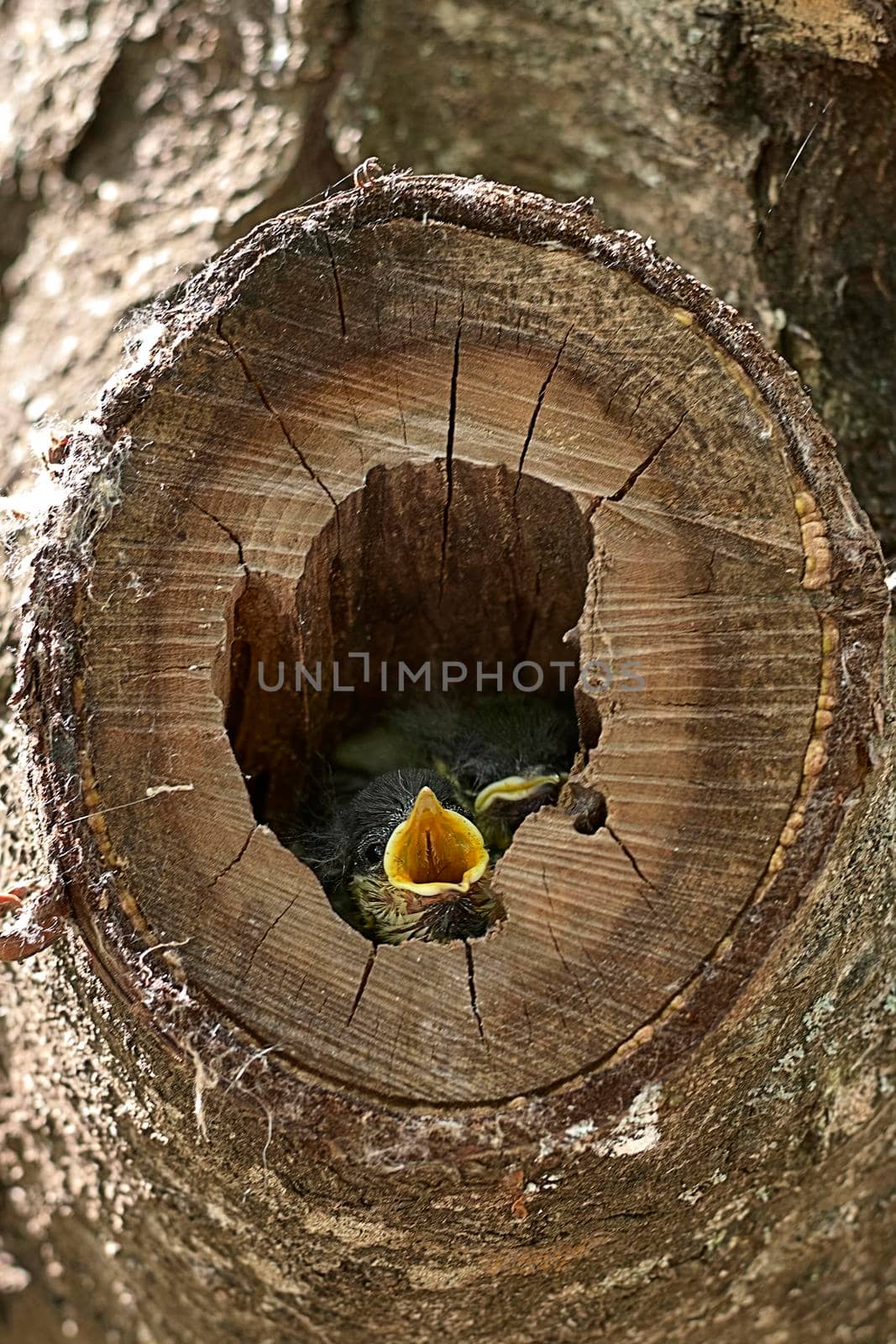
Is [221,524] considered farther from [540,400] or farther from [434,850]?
[434,850]

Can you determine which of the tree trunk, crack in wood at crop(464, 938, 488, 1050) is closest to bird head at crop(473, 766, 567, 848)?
the tree trunk

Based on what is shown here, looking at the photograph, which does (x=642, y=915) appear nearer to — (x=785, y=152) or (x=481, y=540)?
(x=481, y=540)

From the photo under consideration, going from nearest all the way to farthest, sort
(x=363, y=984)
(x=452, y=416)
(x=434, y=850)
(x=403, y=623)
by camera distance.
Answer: (x=363, y=984), (x=452, y=416), (x=434, y=850), (x=403, y=623)

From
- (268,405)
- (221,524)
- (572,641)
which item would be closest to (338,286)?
(268,405)

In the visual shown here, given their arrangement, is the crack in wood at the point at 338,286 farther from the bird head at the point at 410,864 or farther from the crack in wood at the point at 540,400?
the bird head at the point at 410,864

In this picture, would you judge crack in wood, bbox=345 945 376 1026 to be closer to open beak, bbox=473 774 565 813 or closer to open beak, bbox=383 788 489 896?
open beak, bbox=383 788 489 896

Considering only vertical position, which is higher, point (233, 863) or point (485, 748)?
point (485, 748)
